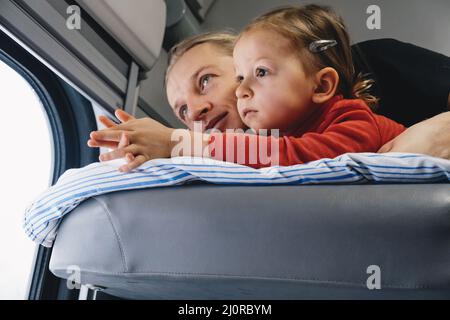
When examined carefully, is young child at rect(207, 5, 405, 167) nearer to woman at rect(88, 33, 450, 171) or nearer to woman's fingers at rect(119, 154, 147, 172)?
woman at rect(88, 33, 450, 171)

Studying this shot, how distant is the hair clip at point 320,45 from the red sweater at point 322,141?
0.18 meters

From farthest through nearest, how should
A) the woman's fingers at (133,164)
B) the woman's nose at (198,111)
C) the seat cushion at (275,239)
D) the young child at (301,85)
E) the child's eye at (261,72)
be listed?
the woman's nose at (198,111)
the child's eye at (261,72)
the young child at (301,85)
the woman's fingers at (133,164)
the seat cushion at (275,239)

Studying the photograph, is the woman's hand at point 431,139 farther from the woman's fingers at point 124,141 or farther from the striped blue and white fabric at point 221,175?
the woman's fingers at point 124,141

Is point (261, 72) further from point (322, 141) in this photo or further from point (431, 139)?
point (431, 139)

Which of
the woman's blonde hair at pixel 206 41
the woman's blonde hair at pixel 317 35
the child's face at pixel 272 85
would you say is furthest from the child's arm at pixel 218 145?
the woman's blonde hair at pixel 206 41

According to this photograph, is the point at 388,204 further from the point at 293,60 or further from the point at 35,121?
the point at 35,121

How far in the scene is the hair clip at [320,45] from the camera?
982 mm

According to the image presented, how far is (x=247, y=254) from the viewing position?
0.53m

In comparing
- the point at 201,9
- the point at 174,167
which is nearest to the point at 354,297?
the point at 174,167

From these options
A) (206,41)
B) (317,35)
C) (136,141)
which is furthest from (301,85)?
(206,41)

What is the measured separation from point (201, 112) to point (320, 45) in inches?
12.8

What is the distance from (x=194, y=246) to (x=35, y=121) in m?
1.01

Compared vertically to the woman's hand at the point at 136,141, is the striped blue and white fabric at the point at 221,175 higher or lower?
lower
